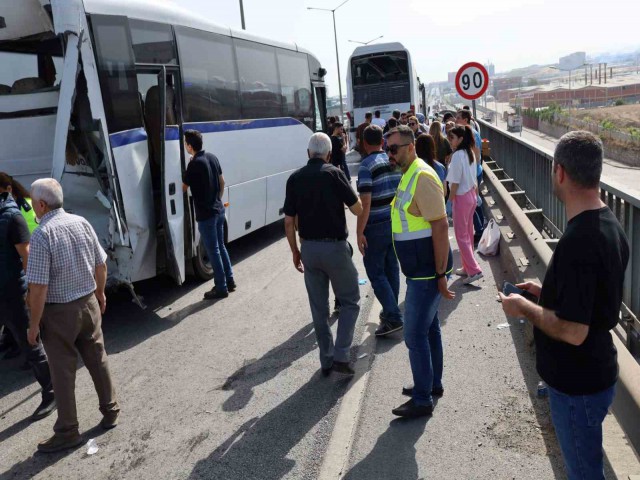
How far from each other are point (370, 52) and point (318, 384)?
76.3 ft

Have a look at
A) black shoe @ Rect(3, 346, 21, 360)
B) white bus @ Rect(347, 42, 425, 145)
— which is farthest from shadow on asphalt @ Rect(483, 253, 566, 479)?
white bus @ Rect(347, 42, 425, 145)

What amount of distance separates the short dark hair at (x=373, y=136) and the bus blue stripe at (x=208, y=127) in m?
2.75

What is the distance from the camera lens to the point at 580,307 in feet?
8.38

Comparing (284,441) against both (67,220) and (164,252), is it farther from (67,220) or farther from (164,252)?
(164,252)

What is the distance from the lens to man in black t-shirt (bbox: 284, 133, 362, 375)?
5.43 metres

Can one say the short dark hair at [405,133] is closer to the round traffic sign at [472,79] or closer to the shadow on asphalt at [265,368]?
the shadow on asphalt at [265,368]

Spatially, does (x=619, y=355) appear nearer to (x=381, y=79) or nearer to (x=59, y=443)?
(x=59, y=443)

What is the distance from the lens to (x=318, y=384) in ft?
18.3

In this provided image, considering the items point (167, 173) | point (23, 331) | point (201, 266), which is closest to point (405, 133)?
point (23, 331)

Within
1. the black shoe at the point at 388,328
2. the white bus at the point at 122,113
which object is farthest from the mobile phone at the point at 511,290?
the white bus at the point at 122,113

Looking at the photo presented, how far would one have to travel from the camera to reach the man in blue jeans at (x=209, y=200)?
8.00 m

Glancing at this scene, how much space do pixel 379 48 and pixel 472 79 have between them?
15139mm

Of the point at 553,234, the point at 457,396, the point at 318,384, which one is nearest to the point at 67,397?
the point at 318,384

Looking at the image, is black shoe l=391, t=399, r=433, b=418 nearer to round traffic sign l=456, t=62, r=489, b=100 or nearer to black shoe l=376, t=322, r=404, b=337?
black shoe l=376, t=322, r=404, b=337
